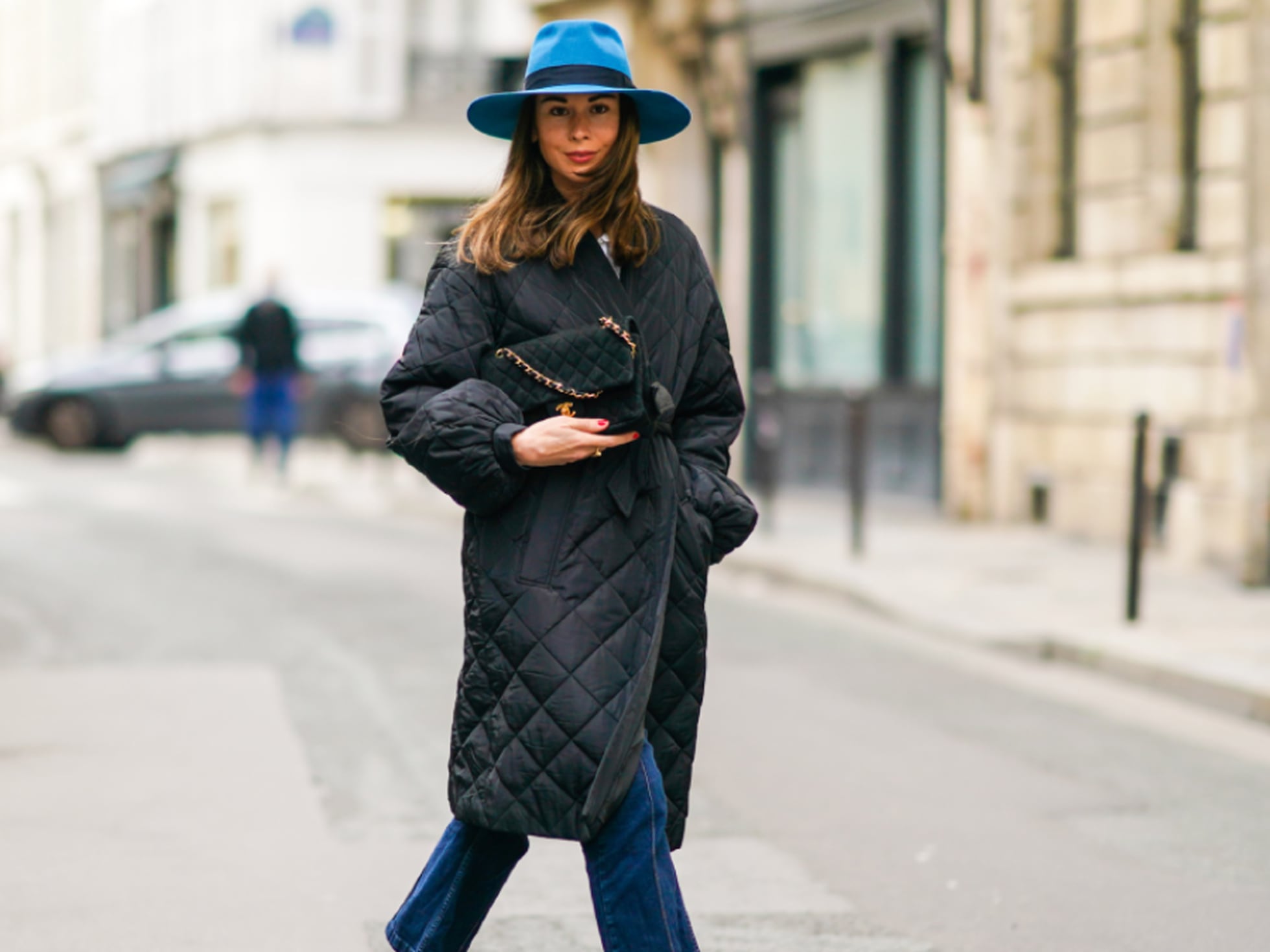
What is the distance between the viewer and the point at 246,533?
1418cm

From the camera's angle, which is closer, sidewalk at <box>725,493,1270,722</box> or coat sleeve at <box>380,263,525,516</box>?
coat sleeve at <box>380,263,525,516</box>

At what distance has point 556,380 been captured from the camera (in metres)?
3.43

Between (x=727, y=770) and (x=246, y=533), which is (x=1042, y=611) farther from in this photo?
(x=246, y=533)

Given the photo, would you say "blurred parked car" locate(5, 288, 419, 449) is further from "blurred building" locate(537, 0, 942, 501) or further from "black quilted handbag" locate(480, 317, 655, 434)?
"black quilted handbag" locate(480, 317, 655, 434)

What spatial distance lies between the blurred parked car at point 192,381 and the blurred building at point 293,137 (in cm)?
843

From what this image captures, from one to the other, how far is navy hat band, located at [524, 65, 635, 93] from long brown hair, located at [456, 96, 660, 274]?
0.04m

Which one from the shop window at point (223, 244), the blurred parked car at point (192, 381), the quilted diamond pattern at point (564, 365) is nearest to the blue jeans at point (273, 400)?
the blurred parked car at point (192, 381)

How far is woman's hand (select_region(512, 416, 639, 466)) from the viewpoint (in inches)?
132

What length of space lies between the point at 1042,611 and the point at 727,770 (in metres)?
3.70

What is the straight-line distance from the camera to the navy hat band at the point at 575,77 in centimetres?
349

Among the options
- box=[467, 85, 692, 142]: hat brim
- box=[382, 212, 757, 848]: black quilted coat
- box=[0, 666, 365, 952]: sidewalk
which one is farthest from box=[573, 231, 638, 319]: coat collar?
box=[0, 666, 365, 952]: sidewalk

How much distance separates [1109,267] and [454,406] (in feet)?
34.3

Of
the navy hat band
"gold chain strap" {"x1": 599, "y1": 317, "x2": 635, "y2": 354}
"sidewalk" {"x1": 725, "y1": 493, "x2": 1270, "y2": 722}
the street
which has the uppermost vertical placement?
the navy hat band

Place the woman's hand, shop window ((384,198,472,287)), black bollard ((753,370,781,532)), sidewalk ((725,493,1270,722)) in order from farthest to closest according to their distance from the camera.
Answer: shop window ((384,198,472,287)) < black bollard ((753,370,781,532)) < sidewalk ((725,493,1270,722)) < the woman's hand
